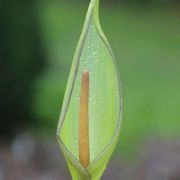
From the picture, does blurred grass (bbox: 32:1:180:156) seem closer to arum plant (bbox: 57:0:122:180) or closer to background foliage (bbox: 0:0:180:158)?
background foliage (bbox: 0:0:180:158)

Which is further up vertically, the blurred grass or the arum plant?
the arum plant

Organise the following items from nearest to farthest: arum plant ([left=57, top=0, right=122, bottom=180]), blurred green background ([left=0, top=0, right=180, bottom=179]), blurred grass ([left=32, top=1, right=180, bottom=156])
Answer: arum plant ([left=57, top=0, right=122, bottom=180]), blurred green background ([left=0, top=0, right=180, bottom=179]), blurred grass ([left=32, top=1, right=180, bottom=156])

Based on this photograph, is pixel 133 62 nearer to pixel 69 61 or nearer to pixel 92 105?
pixel 69 61

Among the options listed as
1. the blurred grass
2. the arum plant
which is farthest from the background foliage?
the arum plant

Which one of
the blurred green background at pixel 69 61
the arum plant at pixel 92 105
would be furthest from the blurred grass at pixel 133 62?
the arum plant at pixel 92 105

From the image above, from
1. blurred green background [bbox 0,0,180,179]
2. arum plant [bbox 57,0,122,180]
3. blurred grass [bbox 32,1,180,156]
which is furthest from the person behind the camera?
blurred grass [bbox 32,1,180,156]

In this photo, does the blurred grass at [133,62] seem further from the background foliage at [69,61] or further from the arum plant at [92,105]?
the arum plant at [92,105]

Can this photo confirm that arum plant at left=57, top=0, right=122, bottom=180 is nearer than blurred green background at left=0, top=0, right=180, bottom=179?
Yes

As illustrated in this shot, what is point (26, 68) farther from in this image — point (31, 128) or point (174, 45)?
point (174, 45)
